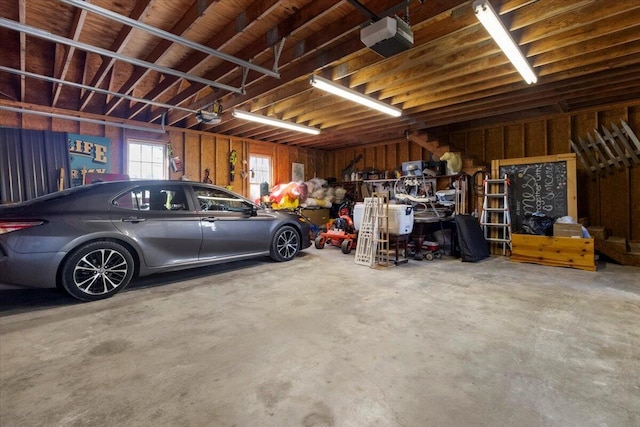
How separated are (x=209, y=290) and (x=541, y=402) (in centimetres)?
310

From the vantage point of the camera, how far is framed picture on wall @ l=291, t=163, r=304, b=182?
32.6ft

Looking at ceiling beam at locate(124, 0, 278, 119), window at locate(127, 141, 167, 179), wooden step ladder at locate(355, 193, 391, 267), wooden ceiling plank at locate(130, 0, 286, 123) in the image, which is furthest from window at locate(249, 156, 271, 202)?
wooden step ladder at locate(355, 193, 391, 267)

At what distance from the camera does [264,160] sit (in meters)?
9.32

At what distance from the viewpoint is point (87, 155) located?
6191 millimetres

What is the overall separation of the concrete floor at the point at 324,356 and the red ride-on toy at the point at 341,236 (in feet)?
7.43

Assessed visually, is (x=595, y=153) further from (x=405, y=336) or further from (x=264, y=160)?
(x=264, y=160)

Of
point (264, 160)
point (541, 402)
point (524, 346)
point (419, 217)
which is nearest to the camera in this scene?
point (541, 402)

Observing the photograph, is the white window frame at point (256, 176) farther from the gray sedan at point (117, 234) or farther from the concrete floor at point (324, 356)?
the concrete floor at point (324, 356)

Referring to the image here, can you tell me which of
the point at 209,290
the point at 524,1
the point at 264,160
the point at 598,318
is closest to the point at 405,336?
the point at 598,318

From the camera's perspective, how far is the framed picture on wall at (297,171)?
9922 mm

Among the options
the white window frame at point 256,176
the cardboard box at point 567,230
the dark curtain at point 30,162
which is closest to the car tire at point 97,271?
the dark curtain at point 30,162

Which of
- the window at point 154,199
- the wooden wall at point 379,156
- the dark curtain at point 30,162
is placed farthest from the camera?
the wooden wall at point 379,156

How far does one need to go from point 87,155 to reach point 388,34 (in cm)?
657

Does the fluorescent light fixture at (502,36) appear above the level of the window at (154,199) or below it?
above
